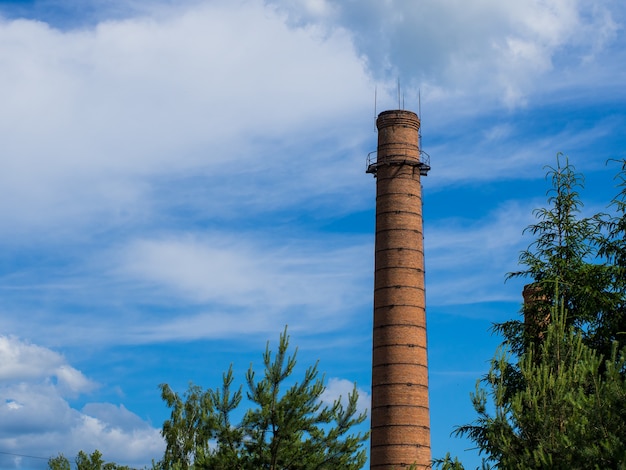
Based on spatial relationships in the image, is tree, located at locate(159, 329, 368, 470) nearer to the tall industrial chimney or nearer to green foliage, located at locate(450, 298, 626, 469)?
green foliage, located at locate(450, 298, 626, 469)

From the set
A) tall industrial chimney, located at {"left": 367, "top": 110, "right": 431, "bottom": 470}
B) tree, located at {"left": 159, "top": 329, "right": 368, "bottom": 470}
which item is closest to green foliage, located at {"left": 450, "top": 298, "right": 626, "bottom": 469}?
tree, located at {"left": 159, "top": 329, "right": 368, "bottom": 470}

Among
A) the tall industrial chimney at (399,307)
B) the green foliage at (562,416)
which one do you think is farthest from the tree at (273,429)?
the tall industrial chimney at (399,307)

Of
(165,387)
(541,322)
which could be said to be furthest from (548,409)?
(165,387)

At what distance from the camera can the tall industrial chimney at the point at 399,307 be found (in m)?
45.6

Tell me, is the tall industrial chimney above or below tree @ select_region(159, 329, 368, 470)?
above

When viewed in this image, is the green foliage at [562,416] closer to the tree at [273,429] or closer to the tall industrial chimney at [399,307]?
the tree at [273,429]

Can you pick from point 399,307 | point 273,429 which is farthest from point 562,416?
point 399,307

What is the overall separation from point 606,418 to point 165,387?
1120 inches

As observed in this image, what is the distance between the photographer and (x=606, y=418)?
14.8m

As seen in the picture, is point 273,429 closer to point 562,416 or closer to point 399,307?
point 562,416

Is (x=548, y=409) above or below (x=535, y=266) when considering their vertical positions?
below

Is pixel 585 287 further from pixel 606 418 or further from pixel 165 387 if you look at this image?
pixel 165 387

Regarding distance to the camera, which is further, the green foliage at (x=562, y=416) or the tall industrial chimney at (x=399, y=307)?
the tall industrial chimney at (x=399, y=307)

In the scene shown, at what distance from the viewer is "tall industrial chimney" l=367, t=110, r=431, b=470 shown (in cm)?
4562
